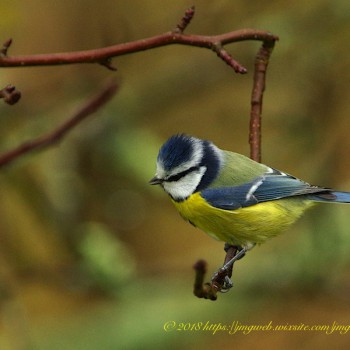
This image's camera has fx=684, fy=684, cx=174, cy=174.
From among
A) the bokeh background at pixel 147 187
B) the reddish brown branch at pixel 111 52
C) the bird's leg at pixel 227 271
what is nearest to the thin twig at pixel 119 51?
the reddish brown branch at pixel 111 52

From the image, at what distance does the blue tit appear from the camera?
2412mm

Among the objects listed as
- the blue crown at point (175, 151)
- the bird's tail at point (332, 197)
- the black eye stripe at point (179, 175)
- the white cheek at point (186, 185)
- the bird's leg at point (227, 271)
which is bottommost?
the bird's leg at point (227, 271)

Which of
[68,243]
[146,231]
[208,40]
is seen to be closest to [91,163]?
[68,243]

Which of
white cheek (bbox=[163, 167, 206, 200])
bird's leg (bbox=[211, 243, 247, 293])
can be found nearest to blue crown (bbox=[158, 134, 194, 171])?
white cheek (bbox=[163, 167, 206, 200])

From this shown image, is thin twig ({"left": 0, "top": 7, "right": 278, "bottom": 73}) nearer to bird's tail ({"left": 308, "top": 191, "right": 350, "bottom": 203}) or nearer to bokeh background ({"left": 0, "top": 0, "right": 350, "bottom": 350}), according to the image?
bird's tail ({"left": 308, "top": 191, "right": 350, "bottom": 203})

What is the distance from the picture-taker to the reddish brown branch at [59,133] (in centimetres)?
136

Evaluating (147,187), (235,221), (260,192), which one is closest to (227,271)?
(235,221)

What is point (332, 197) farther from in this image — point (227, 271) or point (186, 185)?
point (227, 271)

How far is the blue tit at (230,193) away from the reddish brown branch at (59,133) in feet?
2.58

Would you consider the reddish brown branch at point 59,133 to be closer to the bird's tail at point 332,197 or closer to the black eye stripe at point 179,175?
the black eye stripe at point 179,175

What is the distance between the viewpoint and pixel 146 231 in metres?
4.41

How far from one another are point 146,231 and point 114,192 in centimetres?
64

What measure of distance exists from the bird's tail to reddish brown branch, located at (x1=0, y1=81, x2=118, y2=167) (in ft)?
3.79

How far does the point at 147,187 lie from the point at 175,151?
51.9 inches
